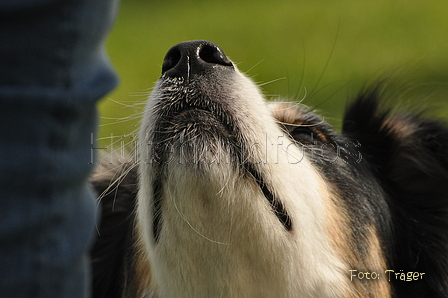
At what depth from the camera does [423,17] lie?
10.1m

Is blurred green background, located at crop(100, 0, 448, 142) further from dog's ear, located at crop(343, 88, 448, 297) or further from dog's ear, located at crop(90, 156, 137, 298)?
dog's ear, located at crop(90, 156, 137, 298)

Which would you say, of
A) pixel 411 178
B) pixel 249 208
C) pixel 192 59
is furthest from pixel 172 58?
pixel 411 178

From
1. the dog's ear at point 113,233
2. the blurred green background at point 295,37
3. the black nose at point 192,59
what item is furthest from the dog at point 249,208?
the blurred green background at point 295,37

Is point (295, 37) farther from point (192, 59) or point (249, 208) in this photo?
point (249, 208)

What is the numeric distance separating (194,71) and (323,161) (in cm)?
89

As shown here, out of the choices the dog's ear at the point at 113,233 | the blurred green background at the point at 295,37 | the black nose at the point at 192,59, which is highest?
the blurred green background at the point at 295,37

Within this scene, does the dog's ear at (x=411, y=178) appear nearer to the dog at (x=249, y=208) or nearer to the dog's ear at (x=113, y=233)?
the dog at (x=249, y=208)

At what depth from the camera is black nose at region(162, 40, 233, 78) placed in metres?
2.27

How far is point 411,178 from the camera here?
3367 mm

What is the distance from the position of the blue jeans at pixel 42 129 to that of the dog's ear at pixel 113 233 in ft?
5.53

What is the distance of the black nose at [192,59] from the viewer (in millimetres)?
2266

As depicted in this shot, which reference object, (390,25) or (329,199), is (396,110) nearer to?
(329,199)

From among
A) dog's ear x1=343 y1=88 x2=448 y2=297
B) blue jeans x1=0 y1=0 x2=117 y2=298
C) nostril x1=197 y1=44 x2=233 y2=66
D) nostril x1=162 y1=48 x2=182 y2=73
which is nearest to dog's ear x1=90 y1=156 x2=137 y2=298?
nostril x1=162 y1=48 x2=182 y2=73

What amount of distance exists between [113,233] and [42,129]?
2.24m
